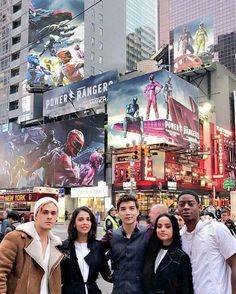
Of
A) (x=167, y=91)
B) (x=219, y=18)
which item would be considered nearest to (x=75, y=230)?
(x=167, y=91)

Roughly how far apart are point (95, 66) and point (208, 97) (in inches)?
979

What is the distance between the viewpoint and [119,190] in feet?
173

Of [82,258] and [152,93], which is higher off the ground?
[152,93]

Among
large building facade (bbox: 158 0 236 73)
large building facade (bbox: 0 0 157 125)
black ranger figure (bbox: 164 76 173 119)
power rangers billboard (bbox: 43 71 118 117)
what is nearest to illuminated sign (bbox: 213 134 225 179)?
black ranger figure (bbox: 164 76 173 119)

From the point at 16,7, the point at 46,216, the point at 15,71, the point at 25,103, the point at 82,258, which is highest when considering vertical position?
the point at 16,7

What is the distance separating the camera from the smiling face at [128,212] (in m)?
4.34

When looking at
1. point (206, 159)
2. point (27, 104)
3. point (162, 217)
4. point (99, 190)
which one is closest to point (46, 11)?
point (27, 104)

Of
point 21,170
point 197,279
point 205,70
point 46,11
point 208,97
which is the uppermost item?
point 46,11

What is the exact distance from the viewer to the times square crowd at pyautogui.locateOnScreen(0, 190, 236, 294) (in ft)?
12.4

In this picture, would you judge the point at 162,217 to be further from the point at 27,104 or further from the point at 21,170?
the point at 27,104

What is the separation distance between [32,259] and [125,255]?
3.04 feet

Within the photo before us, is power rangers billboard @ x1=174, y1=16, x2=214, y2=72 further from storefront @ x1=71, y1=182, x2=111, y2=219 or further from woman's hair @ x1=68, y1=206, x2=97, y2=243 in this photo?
woman's hair @ x1=68, y1=206, x2=97, y2=243

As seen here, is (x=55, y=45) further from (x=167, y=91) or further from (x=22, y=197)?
(x=22, y=197)

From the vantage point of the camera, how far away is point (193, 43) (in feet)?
254
